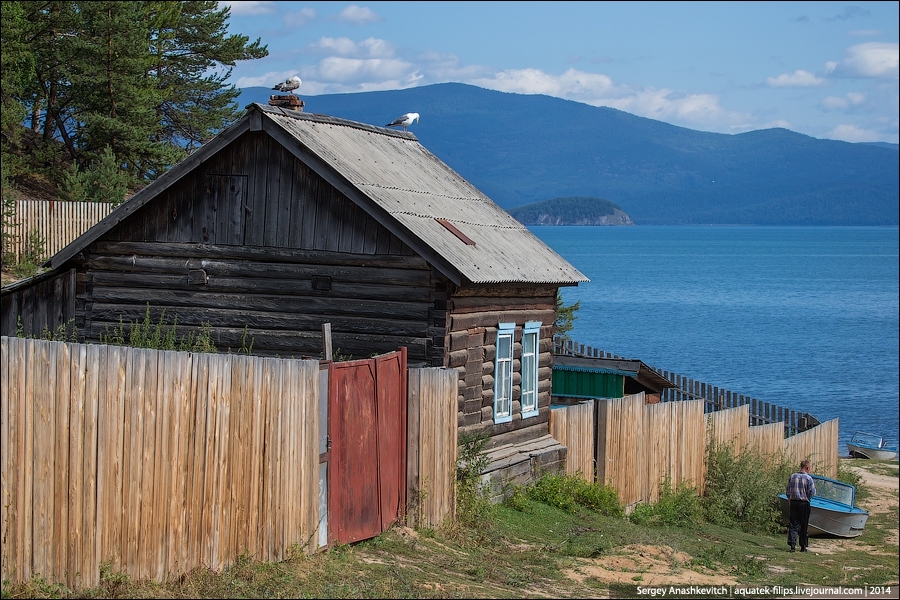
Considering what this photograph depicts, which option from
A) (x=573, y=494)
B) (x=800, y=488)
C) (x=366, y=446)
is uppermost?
(x=366, y=446)

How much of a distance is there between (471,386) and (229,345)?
13.0ft

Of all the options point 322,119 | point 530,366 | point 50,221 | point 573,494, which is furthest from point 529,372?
point 50,221

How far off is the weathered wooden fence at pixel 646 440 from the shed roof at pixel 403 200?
2.43m

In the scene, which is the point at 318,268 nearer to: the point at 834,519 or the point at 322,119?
the point at 322,119

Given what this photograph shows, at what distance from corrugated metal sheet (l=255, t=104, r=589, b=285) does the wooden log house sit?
0.05m

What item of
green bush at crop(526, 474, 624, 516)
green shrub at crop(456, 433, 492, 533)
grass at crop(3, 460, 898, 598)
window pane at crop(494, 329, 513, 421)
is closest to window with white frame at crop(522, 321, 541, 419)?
window pane at crop(494, 329, 513, 421)

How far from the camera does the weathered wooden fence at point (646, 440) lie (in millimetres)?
18016

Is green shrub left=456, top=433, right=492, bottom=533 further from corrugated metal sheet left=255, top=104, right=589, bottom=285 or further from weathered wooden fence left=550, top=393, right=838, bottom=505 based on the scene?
weathered wooden fence left=550, top=393, right=838, bottom=505

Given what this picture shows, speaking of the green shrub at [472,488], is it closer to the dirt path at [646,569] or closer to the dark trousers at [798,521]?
the dirt path at [646,569]

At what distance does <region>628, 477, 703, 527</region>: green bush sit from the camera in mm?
18245

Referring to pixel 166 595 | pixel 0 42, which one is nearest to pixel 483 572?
pixel 166 595

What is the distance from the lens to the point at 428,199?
59.4 ft

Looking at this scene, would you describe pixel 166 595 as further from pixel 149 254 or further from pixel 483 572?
pixel 149 254

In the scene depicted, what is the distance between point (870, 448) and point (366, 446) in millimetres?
29135
